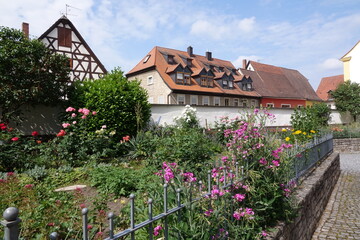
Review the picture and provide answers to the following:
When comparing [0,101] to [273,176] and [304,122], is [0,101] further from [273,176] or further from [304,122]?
[304,122]

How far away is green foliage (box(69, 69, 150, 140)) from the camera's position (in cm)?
834

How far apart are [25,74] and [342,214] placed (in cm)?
942

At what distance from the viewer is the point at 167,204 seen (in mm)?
1677

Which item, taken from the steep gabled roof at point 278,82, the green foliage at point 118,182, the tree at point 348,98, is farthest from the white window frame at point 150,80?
the green foliage at point 118,182

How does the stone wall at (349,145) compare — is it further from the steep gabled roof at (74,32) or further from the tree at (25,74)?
the steep gabled roof at (74,32)

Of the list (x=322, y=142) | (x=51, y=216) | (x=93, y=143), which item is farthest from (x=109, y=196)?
(x=322, y=142)

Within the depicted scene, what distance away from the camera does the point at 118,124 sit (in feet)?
27.8

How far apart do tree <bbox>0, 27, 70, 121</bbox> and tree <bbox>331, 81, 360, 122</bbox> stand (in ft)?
85.4

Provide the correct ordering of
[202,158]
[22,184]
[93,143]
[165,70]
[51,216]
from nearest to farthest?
[51,216]
[22,184]
[202,158]
[93,143]
[165,70]

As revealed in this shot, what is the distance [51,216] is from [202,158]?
11.4ft

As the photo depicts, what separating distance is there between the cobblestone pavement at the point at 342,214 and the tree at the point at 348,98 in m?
20.8

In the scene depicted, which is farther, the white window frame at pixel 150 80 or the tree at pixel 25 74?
the white window frame at pixel 150 80

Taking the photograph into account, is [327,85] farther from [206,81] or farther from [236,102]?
[206,81]

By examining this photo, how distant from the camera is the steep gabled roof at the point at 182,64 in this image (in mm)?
23344
